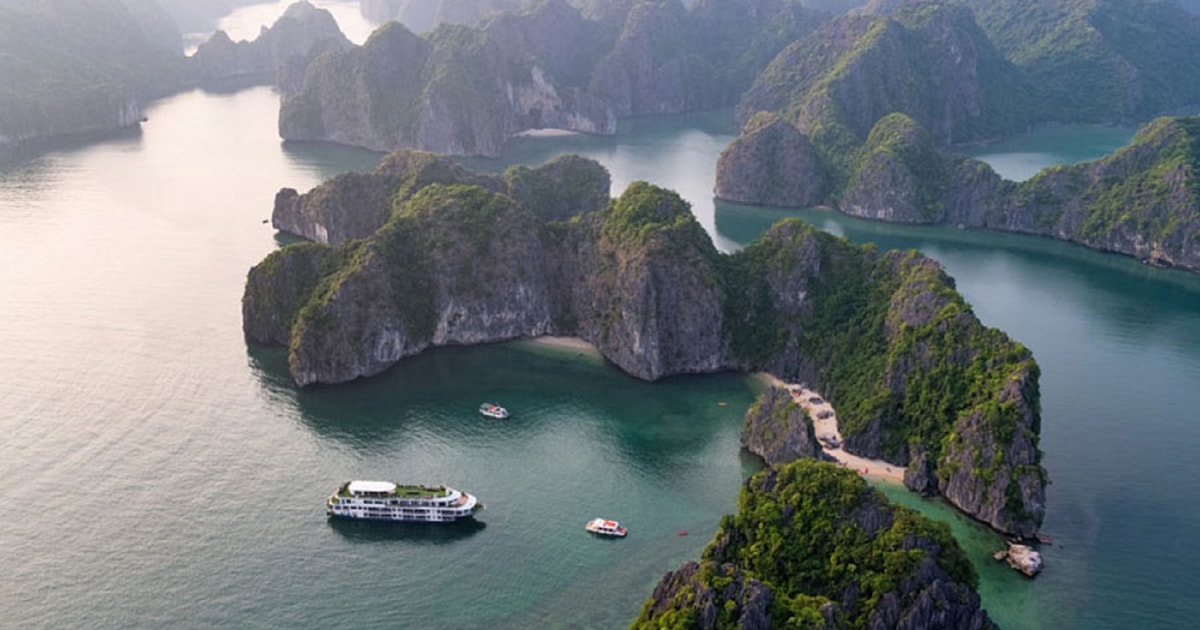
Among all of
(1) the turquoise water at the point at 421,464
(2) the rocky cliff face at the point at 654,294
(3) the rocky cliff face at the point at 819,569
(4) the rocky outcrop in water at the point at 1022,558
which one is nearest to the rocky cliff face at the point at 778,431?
(1) the turquoise water at the point at 421,464

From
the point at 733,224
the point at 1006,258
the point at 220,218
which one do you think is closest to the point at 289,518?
the point at 220,218

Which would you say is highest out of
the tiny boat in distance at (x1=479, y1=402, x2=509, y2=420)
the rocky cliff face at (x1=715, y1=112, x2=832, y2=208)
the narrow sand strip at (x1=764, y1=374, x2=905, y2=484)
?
the rocky cliff face at (x1=715, y1=112, x2=832, y2=208)

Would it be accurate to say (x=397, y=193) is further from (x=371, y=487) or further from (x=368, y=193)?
(x=371, y=487)

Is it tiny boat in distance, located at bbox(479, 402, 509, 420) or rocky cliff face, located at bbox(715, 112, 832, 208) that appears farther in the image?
rocky cliff face, located at bbox(715, 112, 832, 208)

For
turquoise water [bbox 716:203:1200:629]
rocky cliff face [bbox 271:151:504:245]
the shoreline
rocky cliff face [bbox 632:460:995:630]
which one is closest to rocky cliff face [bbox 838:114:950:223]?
turquoise water [bbox 716:203:1200:629]

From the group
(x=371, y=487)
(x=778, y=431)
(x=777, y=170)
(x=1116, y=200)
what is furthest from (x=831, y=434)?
(x=777, y=170)

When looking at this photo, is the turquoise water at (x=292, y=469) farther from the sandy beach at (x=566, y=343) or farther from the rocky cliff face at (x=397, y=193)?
the rocky cliff face at (x=397, y=193)

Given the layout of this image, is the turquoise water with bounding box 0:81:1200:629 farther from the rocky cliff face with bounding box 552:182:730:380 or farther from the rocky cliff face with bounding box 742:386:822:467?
the rocky cliff face with bounding box 552:182:730:380
